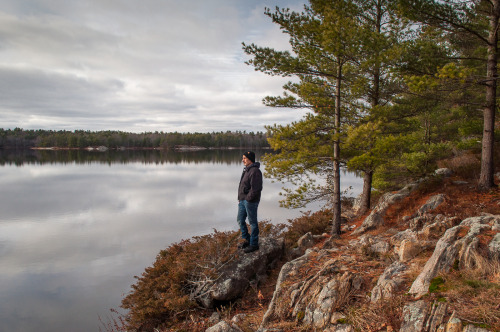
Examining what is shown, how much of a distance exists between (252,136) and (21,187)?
486ft

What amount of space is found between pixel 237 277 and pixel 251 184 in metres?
2.51

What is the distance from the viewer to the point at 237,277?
312 inches

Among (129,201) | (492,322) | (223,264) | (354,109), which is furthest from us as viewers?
(129,201)

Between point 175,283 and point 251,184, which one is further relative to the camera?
point 175,283

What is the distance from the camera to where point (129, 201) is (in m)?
27.9

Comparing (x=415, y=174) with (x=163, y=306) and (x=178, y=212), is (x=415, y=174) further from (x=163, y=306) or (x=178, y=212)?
(x=178, y=212)

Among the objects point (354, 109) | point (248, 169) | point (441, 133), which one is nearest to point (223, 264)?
point (248, 169)

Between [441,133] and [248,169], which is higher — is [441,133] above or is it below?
above

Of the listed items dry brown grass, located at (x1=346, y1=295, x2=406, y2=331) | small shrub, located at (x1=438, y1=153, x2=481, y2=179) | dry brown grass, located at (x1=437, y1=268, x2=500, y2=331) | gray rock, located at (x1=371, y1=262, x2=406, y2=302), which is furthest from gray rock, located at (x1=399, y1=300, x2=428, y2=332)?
small shrub, located at (x1=438, y1=153, x2=481, y2=179)

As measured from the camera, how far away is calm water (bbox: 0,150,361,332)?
393 inches

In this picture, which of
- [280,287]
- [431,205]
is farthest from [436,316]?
[431,205]

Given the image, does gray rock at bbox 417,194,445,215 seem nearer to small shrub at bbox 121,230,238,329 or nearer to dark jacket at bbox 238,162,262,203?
dark jacket at bbox 238,162,262,203

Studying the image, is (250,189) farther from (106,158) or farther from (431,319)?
(106,158)

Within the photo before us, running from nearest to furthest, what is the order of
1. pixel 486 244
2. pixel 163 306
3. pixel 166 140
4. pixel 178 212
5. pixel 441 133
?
pixel 486 244 < pixel 163 306 < pixel 441 133 < pixel 178 212 < pixel 166 140
